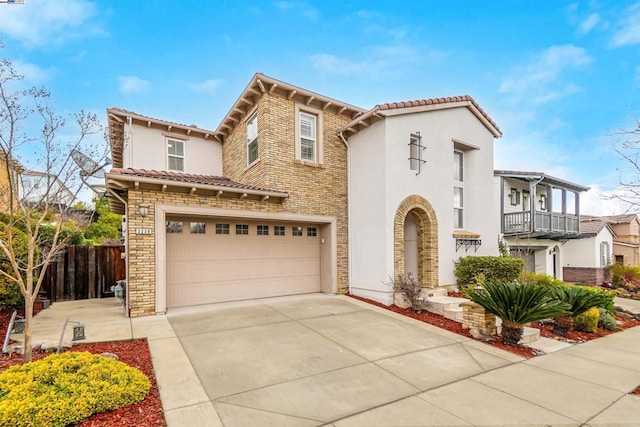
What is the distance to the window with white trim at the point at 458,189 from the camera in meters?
11.5

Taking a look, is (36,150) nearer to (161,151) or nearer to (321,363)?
(321,363)

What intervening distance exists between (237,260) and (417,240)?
593 cm

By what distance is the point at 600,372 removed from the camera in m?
5.05

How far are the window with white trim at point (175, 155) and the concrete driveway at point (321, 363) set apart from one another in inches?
238

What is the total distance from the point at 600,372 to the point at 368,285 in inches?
218

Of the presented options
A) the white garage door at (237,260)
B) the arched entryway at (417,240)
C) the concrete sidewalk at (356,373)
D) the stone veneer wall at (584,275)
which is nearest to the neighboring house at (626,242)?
the stone veneer wall at (584,275)

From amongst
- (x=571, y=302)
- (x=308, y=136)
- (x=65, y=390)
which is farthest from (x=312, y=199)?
(x=65, y=390)

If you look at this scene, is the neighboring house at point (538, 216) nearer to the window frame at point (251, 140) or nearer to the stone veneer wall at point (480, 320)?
the stone veneer wall at point (480, 320)

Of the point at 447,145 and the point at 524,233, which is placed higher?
the point at 447,145

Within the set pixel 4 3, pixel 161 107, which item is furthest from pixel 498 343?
pixel 161 107

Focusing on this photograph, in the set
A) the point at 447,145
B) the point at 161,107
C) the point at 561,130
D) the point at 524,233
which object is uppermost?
the point at 161,107

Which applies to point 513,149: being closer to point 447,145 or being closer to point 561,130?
point 561,130

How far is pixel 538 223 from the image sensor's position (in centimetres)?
1545

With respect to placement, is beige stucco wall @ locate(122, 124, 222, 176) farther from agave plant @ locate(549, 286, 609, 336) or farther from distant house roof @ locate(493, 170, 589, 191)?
distant house roof @ locate(493, 170, 589, 191)
